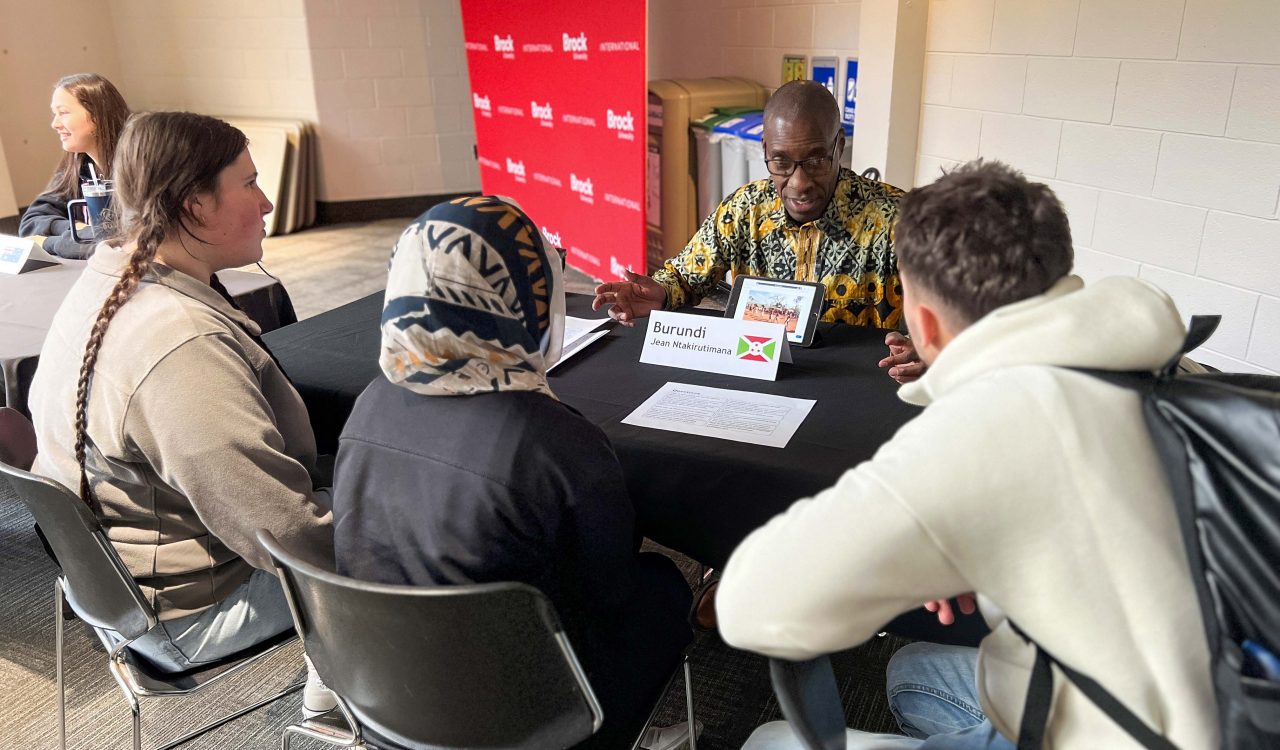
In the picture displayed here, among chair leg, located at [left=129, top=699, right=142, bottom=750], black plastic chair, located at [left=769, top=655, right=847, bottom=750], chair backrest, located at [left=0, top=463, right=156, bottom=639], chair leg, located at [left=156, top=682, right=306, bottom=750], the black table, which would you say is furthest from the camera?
chair leg, located at [left=156, top=682, right=306, bottom=750]

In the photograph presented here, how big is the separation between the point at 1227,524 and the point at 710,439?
0.82 meters

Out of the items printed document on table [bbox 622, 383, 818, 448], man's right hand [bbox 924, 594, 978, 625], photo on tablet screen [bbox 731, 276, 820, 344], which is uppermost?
photo on tablet screen [bbox 731, 276, 820, 344]

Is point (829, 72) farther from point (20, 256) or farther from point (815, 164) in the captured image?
point (20, 256)

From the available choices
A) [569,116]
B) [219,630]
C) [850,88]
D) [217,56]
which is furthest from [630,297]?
[217,56]

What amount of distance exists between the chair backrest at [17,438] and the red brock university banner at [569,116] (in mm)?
2822

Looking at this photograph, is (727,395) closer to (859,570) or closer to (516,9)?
(859,570)

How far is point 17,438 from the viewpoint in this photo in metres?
1.59

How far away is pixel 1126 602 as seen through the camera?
29.3 inches

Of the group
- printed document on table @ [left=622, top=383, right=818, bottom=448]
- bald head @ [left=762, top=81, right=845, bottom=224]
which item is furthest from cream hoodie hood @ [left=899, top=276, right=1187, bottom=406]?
bald head @ [left=762, top=81, right=845, bottom=224]

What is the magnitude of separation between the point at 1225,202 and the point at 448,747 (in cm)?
246

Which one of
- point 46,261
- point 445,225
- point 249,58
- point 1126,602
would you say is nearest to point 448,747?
point 445,225

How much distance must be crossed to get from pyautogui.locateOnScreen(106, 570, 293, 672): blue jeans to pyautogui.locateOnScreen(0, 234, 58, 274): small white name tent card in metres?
1.74

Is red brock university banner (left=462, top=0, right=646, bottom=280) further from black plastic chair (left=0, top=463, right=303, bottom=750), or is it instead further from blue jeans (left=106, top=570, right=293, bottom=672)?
black plastic chair (left=0, top=463, right=303, bottom=750)

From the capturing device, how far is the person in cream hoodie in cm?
73
